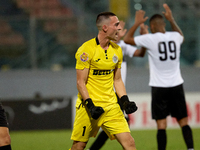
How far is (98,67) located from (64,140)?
4.44 metres

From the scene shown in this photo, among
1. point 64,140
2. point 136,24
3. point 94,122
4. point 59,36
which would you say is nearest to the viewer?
point 94,122

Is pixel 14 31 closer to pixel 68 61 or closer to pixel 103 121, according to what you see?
pixel 68 61

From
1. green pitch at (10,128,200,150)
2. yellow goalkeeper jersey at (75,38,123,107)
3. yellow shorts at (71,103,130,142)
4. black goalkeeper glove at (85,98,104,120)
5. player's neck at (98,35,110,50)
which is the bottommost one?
green pitch at (10,128,200,150)

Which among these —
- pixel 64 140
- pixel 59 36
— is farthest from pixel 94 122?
pixel 59 36

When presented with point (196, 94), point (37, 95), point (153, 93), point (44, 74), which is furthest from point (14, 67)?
point (153, 93)

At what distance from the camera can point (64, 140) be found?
26.8 ft

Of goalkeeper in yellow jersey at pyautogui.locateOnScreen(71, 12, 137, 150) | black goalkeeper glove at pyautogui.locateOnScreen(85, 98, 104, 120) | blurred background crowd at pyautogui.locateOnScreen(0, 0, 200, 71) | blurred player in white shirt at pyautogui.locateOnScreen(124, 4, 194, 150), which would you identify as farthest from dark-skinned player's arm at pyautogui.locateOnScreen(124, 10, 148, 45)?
blurred background crowd at pyautogui.locateOnScreen(0, 0, 200, 71)

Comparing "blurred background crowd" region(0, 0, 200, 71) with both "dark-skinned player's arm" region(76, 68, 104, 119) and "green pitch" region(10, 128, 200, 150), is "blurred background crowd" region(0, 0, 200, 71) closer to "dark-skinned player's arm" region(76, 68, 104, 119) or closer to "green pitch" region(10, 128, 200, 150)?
"green pitch" region(10, 128, 200, 150)

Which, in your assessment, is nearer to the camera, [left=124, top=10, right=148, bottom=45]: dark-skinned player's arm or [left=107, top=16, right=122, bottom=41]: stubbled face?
[left=107, top=16, right=122, bottom=41]: stubbled face

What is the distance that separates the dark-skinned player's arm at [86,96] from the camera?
12.5 feet

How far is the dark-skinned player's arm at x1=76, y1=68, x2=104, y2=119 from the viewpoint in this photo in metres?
3.80

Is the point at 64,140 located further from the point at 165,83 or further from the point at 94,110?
the point at 94,110

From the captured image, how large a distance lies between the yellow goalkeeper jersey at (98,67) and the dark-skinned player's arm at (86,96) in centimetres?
7

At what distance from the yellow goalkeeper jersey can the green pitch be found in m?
2.99
